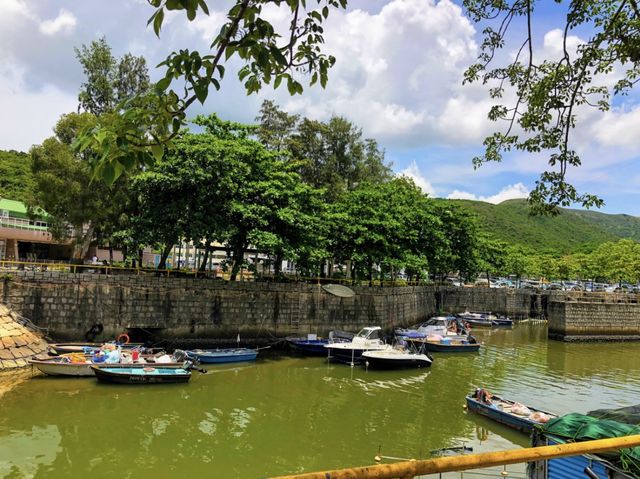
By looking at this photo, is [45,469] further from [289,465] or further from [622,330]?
[622,330]

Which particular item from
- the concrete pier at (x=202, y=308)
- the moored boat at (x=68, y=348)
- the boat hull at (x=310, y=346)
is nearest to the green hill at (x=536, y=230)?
the concrete pier at (x=202, y=308)

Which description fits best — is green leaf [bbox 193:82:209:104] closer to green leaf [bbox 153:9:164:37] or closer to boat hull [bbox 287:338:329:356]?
green leaf [bbox 153:9:164:37]

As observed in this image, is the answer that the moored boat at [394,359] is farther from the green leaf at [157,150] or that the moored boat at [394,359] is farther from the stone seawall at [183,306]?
the green leaf at [157,150]

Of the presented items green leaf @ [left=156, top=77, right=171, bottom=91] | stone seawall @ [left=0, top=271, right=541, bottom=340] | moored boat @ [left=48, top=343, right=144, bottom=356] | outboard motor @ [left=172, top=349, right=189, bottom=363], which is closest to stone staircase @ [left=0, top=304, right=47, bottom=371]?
moored boat @ [left=48, top=343, right=144, bottom=356]

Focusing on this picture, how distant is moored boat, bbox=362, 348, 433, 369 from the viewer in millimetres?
23188

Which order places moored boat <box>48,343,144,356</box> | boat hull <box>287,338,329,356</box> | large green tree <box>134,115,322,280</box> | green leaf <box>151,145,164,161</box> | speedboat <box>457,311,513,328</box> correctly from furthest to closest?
speedboat <box>457,311,513,328</box>, boat hull <box>287,338,329,356</box>, large green tree <box>134,115,322,280</box>, moored boat <box>48,343,144,356</box>, green leaf <box>151,145,164,161</box>

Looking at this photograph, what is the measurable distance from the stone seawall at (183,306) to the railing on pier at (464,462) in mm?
23862

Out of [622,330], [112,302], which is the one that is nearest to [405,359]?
[112,302]

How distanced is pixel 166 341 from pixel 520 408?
17874 mm

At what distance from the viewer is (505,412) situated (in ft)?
51.3

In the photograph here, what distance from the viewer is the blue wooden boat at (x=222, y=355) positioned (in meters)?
22.4

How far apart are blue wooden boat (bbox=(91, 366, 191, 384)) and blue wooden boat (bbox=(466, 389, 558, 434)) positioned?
38.4ft

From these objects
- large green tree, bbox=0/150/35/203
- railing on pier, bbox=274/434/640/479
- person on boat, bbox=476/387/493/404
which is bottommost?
person on boat, bbox=476/387/493/404

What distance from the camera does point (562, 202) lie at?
6.20 metres
